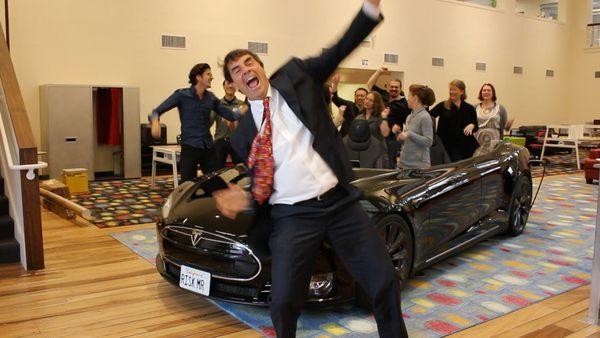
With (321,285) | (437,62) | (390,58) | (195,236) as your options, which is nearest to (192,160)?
(195,236)

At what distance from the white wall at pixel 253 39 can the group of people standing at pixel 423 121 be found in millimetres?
736

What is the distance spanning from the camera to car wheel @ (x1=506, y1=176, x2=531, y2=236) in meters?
4.93

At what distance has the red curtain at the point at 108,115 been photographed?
30.3ft

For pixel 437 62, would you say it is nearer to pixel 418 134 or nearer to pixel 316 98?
pixel 418 134

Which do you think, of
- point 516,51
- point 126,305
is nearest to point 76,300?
point 126,305

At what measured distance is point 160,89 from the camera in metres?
10.3

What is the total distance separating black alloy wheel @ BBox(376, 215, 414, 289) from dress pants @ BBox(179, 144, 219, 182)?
259cm

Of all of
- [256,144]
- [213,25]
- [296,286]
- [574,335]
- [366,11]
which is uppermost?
[213,25]

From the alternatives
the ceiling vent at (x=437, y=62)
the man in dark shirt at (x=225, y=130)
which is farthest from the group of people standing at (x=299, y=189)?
the ceiling vent at (x=437, y=62)

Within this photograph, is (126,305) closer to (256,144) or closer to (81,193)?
(256,144)

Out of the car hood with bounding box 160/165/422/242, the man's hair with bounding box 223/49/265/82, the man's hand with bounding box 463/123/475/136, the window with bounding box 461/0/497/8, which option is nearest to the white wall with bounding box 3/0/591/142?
the window with bounding box 461/0/497/8

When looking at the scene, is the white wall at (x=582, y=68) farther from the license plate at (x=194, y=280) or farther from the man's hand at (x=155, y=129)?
the license plate at (x=194, y=280)

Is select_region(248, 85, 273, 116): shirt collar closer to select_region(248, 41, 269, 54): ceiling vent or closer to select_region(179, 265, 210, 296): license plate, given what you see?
select_region(179, 265, 210, 296): license plate

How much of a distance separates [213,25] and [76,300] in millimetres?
8125
